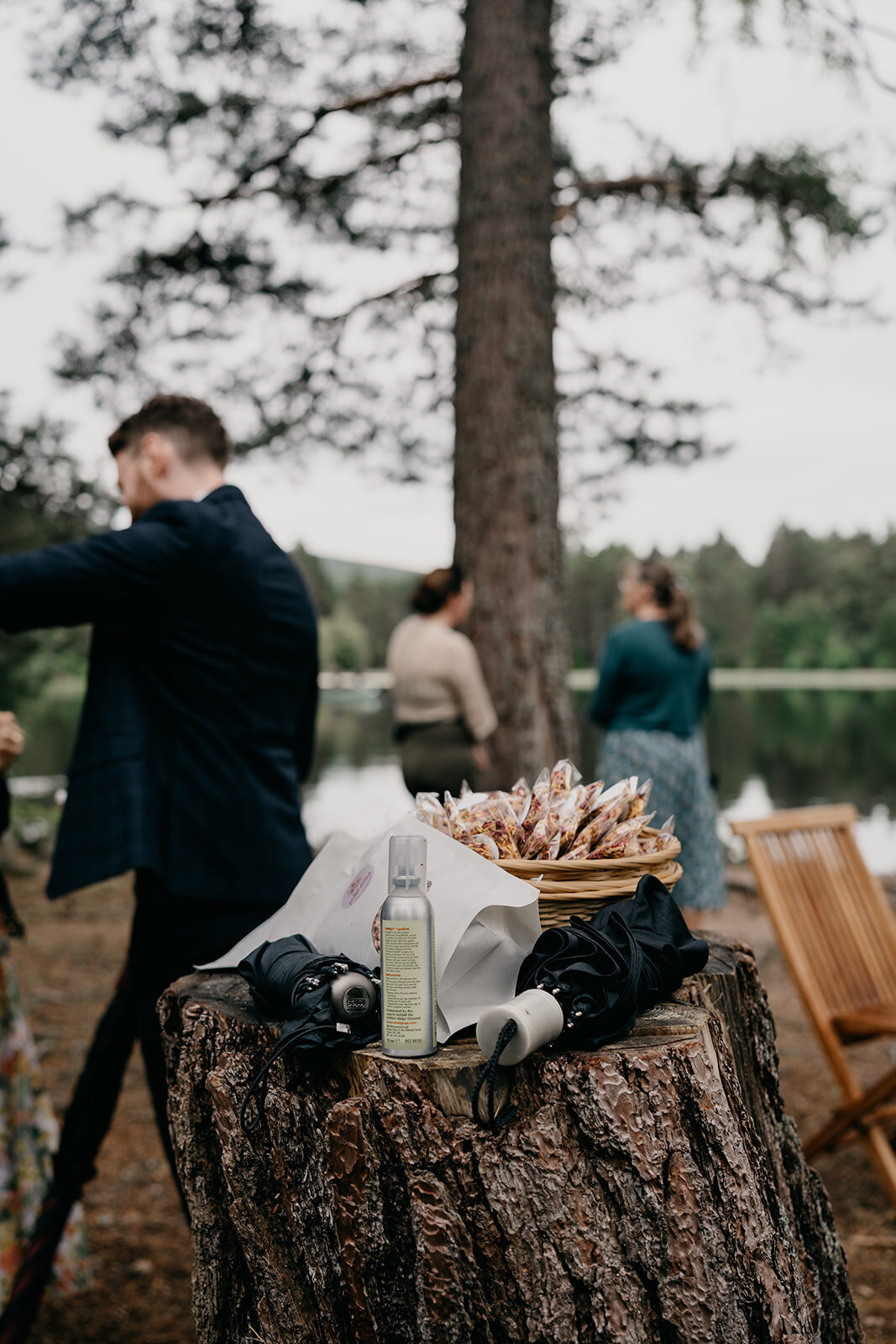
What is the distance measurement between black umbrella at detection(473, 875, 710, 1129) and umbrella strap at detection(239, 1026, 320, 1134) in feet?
0.80

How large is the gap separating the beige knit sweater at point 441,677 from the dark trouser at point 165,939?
244 centimetres

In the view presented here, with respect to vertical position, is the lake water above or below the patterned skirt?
below

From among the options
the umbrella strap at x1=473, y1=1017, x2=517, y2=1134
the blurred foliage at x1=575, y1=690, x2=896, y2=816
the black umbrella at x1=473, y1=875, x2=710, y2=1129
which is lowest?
the blurred foliage at x1=575, y1=690, x2=896, y2=816

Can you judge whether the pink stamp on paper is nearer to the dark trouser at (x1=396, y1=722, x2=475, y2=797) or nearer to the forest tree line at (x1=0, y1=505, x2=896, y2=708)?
the dark trouser at (x1=396, y1=722, x2=475, y2=797)

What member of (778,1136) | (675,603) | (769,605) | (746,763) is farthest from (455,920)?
(769,605)

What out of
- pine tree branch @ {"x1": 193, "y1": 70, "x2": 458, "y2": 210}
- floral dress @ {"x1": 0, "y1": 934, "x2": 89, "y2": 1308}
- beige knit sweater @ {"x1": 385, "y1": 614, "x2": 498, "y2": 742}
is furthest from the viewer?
pine tree branch @ {"x1": 193, "y1": 70, "x2": 458, "y2": 210}

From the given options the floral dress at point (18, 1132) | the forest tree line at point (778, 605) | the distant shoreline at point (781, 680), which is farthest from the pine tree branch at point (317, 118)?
the distant shoreline at point (781, 680)

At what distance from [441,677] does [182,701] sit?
2.50m

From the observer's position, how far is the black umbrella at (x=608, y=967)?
1.40m

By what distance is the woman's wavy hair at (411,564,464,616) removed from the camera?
4.62 meters

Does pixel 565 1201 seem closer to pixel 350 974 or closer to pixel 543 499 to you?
pixel 350 974

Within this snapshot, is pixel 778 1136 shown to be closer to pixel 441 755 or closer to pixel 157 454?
pixel 157 454

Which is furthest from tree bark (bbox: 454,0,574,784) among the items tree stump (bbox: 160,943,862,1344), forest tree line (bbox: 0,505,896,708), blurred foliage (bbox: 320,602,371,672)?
forest tree line (bbox: 0,505,896,708)

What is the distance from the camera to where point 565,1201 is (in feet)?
4.40
